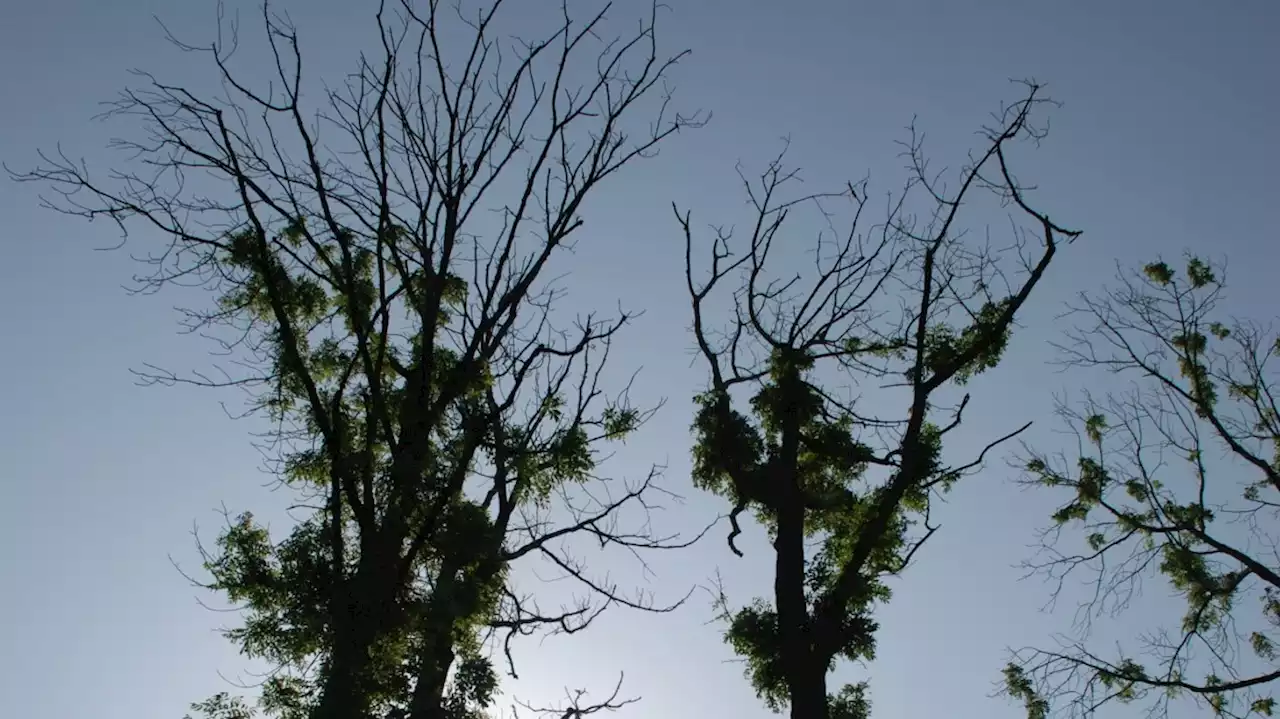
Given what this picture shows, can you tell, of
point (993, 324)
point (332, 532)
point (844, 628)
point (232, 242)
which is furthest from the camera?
point (993, 324)

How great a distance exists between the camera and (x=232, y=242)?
11297 mm

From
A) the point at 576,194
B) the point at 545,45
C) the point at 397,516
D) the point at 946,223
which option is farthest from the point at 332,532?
the point at 946,223

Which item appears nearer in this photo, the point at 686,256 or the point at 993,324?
the point at 993,324

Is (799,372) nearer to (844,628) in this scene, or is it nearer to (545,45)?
(844,628)

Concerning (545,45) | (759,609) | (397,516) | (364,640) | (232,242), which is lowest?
(364,640)

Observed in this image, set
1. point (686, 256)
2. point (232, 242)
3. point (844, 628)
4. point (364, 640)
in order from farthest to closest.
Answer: point (686, 256)
point (844, 628)
point (232, 242)
point (364, 640)

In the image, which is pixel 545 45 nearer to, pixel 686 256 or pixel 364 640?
pixel 686 256

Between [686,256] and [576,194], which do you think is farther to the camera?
[686,256]

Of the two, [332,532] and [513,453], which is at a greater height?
[513,453]

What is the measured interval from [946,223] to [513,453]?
24.4 ft

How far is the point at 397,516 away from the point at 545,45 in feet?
20.5

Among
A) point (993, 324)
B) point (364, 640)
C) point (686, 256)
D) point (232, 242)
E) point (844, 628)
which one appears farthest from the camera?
point (686, 256)

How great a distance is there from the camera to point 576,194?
11.7 m

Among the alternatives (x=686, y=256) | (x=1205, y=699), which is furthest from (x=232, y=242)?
(x=1205, y=699)
